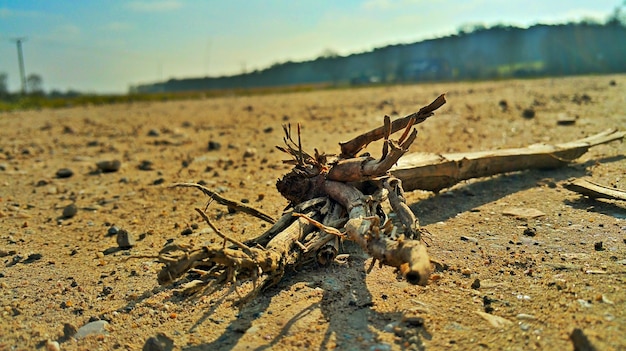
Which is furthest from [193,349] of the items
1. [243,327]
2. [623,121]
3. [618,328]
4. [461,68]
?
[461,68]

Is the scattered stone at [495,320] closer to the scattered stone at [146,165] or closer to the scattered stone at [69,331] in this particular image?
the scattered stone at [69,331]

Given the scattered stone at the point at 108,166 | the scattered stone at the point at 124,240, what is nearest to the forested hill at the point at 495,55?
the scattered stone at the point at 108,166

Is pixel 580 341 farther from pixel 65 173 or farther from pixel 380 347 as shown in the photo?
pixel 65 173

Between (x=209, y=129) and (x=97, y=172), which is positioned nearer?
(x=97, y=172)

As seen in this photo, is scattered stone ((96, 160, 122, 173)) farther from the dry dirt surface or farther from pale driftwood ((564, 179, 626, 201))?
pale driftwood ((564, 179, 626, 201))

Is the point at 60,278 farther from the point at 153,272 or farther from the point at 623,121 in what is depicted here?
the point at 623,121

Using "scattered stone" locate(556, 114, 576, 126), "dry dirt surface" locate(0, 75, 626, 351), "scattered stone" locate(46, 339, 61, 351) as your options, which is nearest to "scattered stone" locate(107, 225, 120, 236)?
"dry dirt surface" locate(0, 75, 626, 351)
